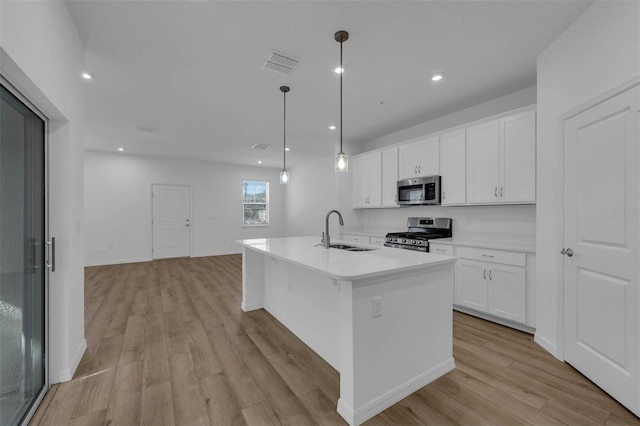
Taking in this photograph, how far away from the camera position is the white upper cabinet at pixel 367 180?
499cm

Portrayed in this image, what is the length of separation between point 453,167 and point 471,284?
1.53 m

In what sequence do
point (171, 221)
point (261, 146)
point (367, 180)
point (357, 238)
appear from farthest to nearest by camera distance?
point (171, 221)
point (261, 146)
point (367, 180)
point (357, 238)

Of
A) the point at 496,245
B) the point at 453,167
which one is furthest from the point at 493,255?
the point at 453,167

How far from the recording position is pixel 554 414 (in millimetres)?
1668

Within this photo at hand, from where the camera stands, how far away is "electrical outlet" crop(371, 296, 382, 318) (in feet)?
5.61

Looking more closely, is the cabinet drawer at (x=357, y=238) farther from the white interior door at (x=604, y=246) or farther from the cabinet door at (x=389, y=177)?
the white interior door at (x=604, y=246)

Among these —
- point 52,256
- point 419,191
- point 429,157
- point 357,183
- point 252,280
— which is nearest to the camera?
point 52,256

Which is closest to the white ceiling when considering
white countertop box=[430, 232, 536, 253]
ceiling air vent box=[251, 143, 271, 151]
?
ceiling air vent box=[251, 143, 271, 151]

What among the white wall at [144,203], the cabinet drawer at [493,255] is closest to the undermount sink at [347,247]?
the cabinet drawer at [493,255]

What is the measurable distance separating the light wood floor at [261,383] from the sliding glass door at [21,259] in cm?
26

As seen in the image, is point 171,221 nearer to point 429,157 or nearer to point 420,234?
point 420,234

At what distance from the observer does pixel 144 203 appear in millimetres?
6859

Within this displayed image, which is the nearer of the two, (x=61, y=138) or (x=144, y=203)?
(x=61, y=138)

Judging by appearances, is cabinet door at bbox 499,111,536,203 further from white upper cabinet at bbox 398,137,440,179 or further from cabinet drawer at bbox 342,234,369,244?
cabinet drawer at bbox 342,234,369,244
